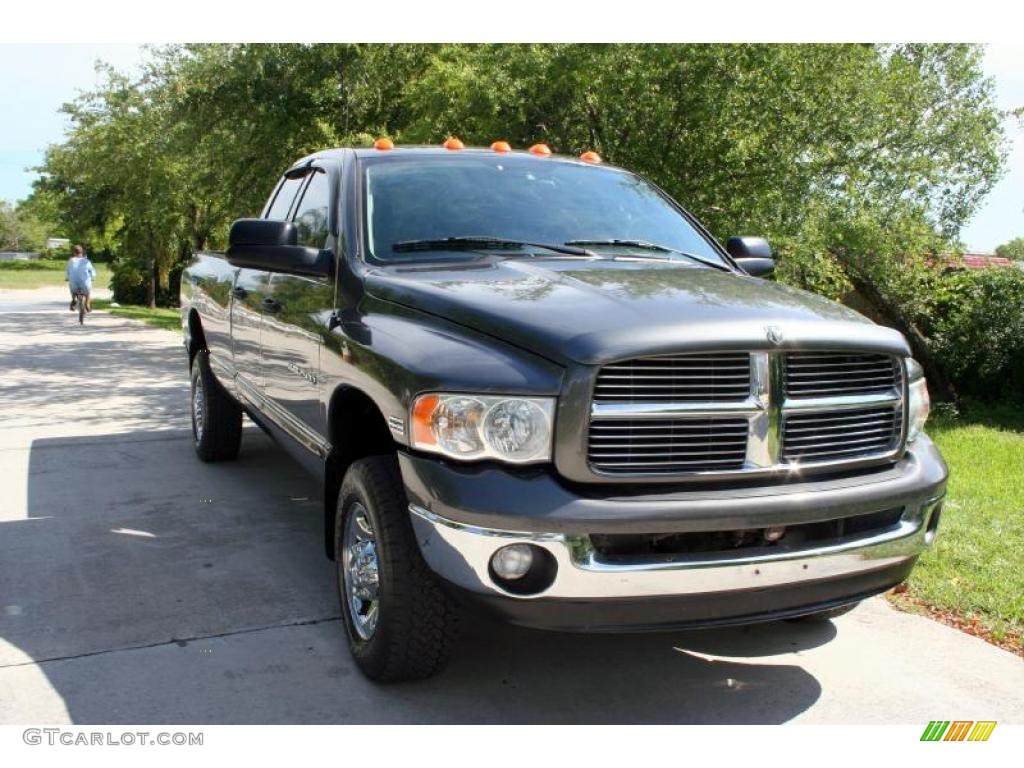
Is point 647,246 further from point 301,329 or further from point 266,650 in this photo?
point 266,650

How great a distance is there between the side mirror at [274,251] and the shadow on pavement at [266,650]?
1465 mm

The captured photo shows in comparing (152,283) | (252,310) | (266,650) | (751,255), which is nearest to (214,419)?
(252,310)

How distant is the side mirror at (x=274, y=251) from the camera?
4176 millimetres

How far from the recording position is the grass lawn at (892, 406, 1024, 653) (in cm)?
446

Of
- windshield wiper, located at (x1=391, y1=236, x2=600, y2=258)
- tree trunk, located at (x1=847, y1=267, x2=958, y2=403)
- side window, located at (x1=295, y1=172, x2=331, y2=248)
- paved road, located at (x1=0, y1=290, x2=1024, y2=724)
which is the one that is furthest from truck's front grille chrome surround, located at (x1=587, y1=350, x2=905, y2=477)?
tree trunk, located at (x1=847, y1=267, x2=958, y2=403)

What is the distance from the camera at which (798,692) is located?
368cm

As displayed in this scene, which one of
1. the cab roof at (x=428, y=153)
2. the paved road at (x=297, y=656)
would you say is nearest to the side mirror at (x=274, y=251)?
the cab roof at (x=428, y=153)

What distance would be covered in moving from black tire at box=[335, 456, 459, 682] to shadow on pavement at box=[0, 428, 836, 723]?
14 cm

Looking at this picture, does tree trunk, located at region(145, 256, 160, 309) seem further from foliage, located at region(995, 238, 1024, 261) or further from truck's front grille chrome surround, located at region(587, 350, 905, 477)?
truck's front grille chrome surround, located at region(587, 350, 905, 477)

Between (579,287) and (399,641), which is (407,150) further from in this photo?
(399,641)

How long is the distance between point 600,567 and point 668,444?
0.43 meters

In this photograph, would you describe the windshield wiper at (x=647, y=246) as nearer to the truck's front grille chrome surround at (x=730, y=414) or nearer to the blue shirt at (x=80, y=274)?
the truck's front grille chrome surround at (x=730, y=414)

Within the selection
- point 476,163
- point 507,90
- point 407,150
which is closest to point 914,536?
point 476,163

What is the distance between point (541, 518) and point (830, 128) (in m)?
7.25
